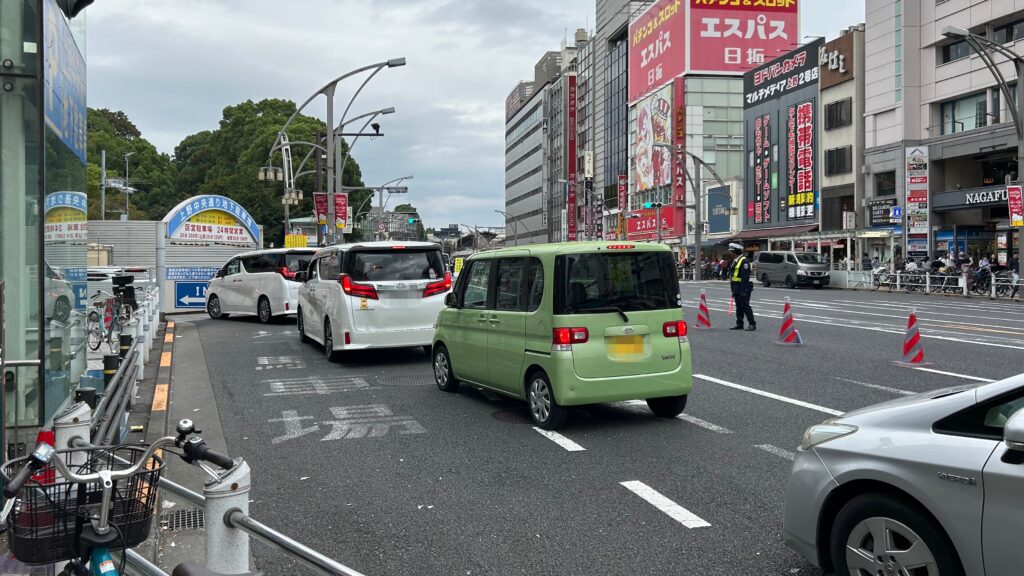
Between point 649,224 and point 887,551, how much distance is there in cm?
7703

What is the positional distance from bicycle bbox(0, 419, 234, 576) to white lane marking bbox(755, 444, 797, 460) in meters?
5.11

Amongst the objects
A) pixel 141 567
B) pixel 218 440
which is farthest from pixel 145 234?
pixel 141 567

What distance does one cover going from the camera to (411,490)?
5992 mm

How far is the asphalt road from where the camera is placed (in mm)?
4742

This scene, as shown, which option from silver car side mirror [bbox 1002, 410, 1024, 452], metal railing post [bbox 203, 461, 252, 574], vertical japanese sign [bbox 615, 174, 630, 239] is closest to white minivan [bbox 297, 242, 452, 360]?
metal railing post [bbox 203, 461, 252, 574]

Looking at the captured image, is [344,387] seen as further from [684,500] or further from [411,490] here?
[684,500]

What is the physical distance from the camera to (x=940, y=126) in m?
42.3

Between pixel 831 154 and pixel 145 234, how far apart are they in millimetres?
38779

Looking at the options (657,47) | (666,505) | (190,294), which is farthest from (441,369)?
(657,47)

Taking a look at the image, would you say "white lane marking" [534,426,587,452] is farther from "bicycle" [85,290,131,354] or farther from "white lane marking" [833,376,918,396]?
Answer: "bicycle" [85,290,131,354]

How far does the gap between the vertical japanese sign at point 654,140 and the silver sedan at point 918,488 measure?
70.6 metres

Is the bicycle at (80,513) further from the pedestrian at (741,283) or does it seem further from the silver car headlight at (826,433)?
the pedestrian at (741,283)

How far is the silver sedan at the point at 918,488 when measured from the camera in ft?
10.5

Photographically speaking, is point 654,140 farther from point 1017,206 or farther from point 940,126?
point 1017,206
